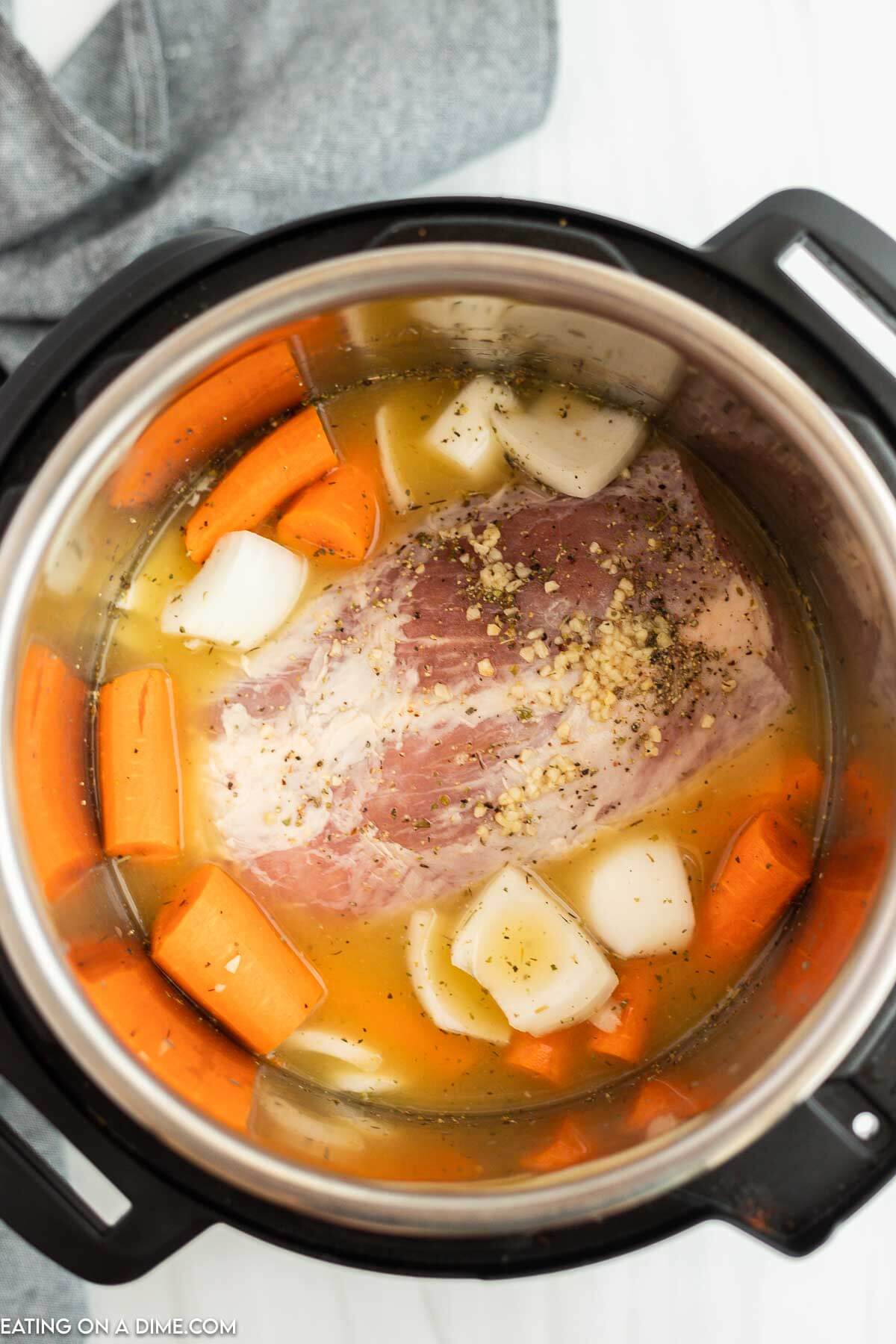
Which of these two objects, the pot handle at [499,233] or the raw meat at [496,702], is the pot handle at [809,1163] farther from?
the pot handle at [499,233]

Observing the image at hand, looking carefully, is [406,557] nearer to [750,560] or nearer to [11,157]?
[750,560]

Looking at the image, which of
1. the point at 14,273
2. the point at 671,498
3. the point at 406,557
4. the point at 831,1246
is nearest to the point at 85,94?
the point at 14,273

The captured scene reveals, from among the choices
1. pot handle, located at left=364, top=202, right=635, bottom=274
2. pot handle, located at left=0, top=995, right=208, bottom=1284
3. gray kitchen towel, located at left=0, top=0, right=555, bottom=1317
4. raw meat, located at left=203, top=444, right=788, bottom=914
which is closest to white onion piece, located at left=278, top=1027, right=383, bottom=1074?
raw meat, located at left=203, top=444, right=788, bottom=914

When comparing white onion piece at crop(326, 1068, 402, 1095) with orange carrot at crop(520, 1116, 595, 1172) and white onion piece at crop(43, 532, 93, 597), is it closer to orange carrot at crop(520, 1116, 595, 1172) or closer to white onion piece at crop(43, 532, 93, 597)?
orange carrot at crop(520, 1116, 595, 1172)

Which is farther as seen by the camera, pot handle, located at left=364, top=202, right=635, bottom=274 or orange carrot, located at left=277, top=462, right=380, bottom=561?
orange carrot, located at left=277, top=462, right=380, bottom=561

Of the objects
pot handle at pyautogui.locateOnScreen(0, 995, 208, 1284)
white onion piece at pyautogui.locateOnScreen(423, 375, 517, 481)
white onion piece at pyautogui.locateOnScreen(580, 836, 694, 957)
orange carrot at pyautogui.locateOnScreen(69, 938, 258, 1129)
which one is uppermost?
white onion piece at pyautogui.locateOnScreen(423, 375, 517, 481)

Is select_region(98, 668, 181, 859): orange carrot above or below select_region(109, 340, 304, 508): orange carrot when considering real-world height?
below

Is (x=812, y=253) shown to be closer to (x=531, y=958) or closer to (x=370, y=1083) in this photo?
(x=531, y=958)

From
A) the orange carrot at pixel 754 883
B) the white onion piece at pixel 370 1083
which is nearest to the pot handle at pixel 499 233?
the orange carrot at pixel 754 883
